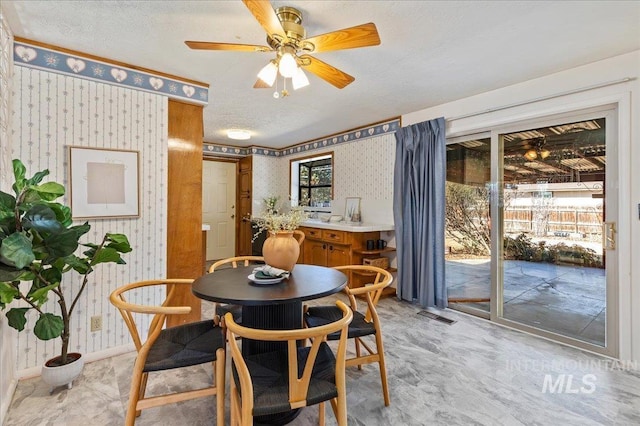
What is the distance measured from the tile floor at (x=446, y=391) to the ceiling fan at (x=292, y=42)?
208 centimetres

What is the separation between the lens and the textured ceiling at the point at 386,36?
1795 millimetres

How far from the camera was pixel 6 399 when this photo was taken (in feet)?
5.98

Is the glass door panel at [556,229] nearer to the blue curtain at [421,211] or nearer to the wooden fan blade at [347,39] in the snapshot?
the blue curtain at [421,211]

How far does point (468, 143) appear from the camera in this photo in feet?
11.4

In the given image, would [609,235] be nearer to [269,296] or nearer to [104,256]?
[269,296]

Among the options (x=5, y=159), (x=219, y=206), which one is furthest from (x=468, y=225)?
(x=219, y=206)

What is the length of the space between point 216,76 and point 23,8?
126 cm

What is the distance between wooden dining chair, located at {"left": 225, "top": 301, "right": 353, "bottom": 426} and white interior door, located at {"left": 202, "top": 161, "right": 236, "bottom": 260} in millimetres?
5203

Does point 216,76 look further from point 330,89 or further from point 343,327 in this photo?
point 343,327

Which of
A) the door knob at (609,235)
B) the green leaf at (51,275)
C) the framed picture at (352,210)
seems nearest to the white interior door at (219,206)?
the framed picture at (352,210)

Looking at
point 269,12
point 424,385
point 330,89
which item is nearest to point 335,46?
point 269,12

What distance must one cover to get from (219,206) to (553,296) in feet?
18.6

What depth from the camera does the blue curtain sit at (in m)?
3.44

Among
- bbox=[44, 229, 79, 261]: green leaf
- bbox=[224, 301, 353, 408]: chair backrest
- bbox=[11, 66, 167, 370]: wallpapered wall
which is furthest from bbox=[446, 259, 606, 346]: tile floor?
bbox=[44, 229, 79, 261]: green leaf
